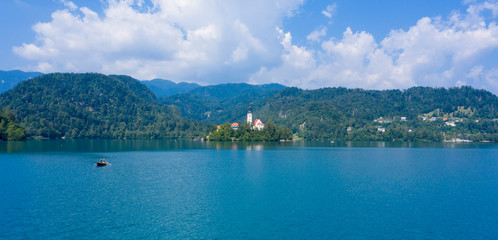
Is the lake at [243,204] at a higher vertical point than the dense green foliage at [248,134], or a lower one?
lower

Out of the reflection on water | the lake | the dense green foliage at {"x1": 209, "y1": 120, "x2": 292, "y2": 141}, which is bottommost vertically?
the lake

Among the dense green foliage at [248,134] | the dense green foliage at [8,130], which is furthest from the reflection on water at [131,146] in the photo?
the dense green foliage at [248,134]

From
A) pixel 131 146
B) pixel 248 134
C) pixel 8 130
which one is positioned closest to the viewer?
pixel 131 146

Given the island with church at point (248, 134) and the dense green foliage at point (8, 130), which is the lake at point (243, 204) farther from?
the island with church at point (248, 134)

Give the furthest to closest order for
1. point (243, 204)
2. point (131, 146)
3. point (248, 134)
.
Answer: point (248, 134) → point (131, 146) → point (243, 204)

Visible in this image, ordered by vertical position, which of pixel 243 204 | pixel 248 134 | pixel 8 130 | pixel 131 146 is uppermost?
pixel 8 130

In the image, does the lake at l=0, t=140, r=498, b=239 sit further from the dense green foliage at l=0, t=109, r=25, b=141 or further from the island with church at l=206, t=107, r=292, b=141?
the island with church at l=206, t=107, r=292, b=141

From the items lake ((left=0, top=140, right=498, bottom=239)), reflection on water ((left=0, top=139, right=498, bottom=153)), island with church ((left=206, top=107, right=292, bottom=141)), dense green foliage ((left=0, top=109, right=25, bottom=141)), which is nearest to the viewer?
lake ((left=0, top=140, right=498, bottom=239))

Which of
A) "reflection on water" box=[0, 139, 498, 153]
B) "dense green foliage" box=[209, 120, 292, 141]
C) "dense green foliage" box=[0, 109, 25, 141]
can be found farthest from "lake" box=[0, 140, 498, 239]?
"dense green foliage" box=[209, 120, 292, 141]

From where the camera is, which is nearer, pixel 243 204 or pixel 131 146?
pixel 243 204

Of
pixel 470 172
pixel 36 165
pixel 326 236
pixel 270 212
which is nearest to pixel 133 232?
pixel 270 212

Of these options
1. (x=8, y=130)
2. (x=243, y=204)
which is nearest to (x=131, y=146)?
(x=8, y=130)

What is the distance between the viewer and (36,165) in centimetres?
5741

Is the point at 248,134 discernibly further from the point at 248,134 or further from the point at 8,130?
the point at 8,130
